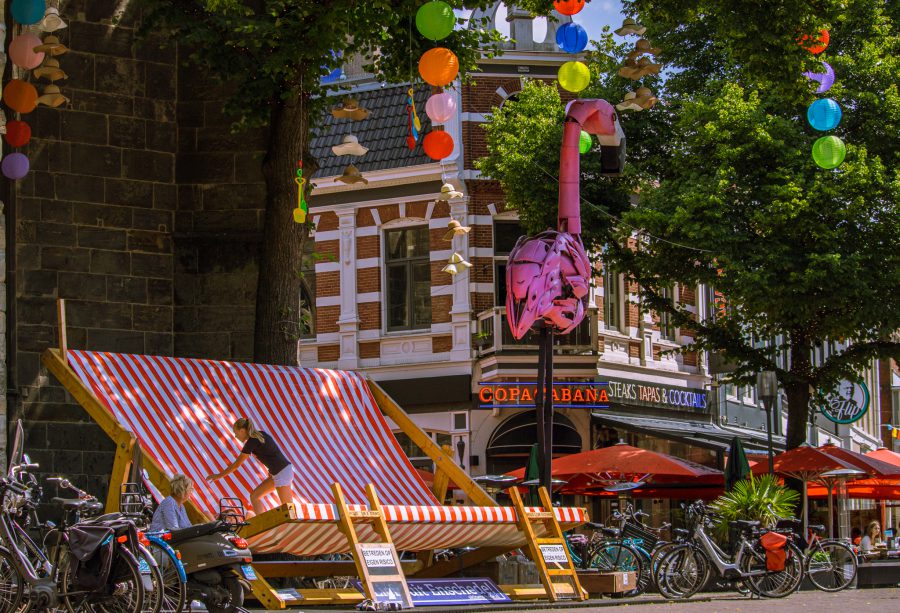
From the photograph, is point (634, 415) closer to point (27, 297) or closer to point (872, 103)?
point (872, 103)

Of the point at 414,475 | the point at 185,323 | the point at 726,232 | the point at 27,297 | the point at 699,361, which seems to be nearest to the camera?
the point at 414,475

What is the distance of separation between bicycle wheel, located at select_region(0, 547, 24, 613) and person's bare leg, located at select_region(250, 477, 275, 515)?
3664mm

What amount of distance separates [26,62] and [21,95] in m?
0.37

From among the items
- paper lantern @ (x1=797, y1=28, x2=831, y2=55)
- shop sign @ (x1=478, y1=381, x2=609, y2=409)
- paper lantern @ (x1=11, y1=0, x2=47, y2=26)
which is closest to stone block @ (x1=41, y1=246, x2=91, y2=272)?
paper lantern @ (x1=11, y1=0, x2=47, y2=26)

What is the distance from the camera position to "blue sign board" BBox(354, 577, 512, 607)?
43.0ft

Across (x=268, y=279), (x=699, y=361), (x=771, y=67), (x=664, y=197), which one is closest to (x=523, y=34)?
Answer: (x=664, y=197)

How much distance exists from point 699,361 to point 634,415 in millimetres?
3640

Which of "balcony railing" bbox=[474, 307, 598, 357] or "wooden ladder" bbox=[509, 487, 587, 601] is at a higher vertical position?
"balcony railing" bbox=[474, 307, 598, 357]

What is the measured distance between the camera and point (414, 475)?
15.5 meters

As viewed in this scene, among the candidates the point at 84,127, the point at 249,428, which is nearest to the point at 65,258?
the point at 84,127

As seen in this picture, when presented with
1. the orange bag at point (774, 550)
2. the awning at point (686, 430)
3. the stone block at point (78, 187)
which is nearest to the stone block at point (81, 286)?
the stone block at point (78, 187)

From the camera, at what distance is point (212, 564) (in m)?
11.0

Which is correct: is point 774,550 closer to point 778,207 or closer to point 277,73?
point 277,73

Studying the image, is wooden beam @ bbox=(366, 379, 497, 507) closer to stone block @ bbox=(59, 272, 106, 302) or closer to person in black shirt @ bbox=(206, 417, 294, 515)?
person in black shirt @ bbox=(206, 417, 294, 515)
